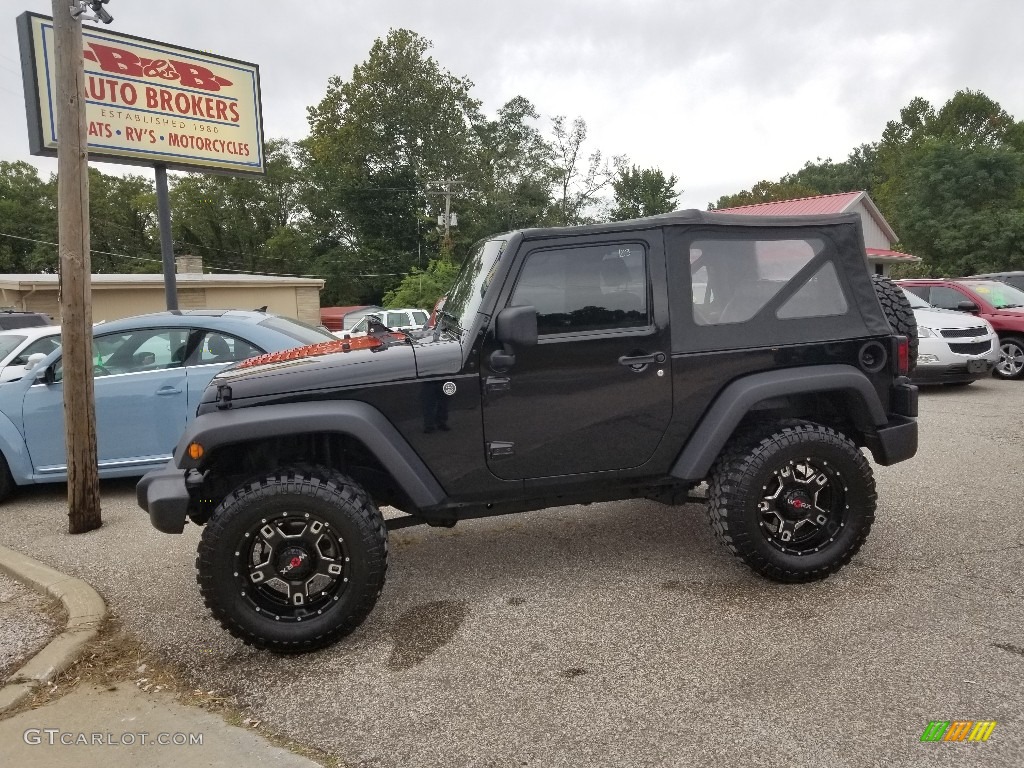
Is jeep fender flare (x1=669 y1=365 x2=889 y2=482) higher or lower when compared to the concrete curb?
higher

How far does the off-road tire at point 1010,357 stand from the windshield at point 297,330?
10.3 metres

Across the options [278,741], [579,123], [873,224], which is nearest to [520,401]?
[278,741]

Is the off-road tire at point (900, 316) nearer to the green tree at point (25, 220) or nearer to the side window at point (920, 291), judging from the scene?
the side window at point (920, 291)

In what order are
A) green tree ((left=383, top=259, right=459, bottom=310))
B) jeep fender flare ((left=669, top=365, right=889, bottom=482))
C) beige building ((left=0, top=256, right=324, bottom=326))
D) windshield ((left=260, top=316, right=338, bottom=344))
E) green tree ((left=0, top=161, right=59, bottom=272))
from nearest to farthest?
jeep fender flare ((left=669, top=365, right=889, bottom=482)), windshield ((left=260, top=316, right=338, bottom=344)), beige building ((left=0, top=256, right=324, bottom=326)), green tree ((left=383, top=259, right=459, bottom=310)), green tree ((left=0, top=161, right=59, bottom=272))

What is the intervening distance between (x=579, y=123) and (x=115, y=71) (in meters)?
37.3

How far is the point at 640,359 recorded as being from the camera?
12.5 ft

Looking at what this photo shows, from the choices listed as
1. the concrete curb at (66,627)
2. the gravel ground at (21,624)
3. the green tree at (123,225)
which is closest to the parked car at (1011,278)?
the concrete curb at (66,627)

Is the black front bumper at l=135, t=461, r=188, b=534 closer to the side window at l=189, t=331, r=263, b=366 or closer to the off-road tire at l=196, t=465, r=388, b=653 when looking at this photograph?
the off-road tire at l=196, t=465, r=388, b=653

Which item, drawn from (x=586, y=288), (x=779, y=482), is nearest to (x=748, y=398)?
(x=779, y=482)

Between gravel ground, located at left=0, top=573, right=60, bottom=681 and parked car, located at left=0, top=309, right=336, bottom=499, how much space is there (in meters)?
1.81

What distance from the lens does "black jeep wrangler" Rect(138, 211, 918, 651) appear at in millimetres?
3475

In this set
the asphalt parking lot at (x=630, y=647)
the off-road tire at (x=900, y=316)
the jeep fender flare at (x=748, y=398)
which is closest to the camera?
the asphalt parking lot at (x=630, y=647)

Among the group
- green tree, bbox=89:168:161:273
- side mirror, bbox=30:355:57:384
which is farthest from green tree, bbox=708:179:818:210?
side mirror, bbox=30:355:57:384

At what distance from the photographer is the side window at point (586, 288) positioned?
3.75 metres
